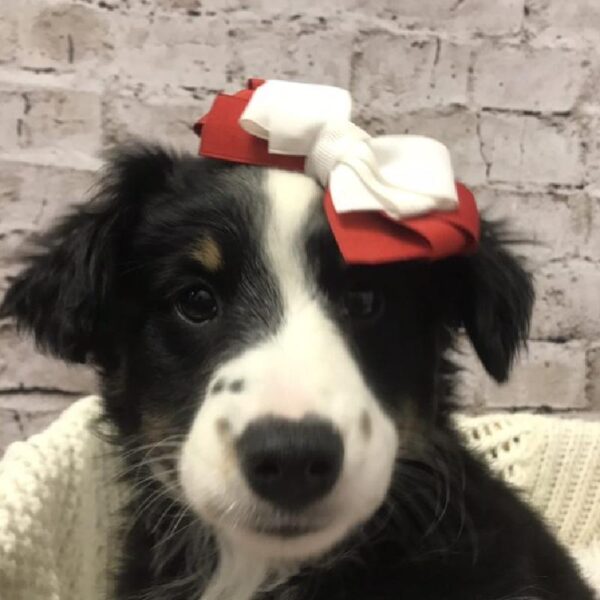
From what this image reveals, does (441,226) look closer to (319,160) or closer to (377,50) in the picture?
(319,160)

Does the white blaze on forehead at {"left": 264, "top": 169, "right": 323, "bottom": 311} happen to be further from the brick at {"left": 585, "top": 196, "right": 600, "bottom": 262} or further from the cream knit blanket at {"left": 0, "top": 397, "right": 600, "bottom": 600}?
the brick at {"left": 585, "top": 196, "right": 600, "bottom": 262}

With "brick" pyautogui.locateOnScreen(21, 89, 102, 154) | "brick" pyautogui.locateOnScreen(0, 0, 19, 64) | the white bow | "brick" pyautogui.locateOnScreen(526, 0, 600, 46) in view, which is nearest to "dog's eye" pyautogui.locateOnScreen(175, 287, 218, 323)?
the white bow

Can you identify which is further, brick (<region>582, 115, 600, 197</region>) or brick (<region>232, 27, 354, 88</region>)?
brick (<region>582, 115, 600, 197</region>)

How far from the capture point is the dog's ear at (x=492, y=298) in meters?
1.25

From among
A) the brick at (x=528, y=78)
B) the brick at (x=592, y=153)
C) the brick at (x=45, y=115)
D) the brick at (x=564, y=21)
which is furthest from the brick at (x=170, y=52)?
the brick at (x=592, y=153)

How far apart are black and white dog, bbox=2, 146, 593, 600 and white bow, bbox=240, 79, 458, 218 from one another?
0.18 feet

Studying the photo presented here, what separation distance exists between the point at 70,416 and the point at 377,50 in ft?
3.34

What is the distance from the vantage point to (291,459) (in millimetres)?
918

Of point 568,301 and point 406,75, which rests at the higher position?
point 406,75

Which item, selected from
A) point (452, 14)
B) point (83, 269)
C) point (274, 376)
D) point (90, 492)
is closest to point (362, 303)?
point (274, 376)

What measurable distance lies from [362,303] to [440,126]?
970mm

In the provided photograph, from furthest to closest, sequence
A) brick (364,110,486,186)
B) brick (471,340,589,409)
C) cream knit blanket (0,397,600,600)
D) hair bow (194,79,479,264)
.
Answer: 1. brick (471,340,589,409)
2. brick (364,110,486,186)
3. cream knit blanket (0,397,600,600)
4. hair bow (194,79,479,264)

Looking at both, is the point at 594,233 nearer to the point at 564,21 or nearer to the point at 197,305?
the point at 564,21

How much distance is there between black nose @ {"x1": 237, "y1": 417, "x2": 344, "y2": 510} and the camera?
0.91 meters
